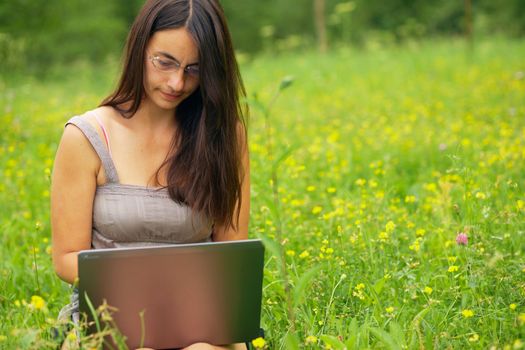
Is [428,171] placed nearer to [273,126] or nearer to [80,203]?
[273,126]

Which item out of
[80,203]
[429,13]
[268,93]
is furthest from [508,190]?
[429,13]

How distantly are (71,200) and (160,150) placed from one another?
0.33m

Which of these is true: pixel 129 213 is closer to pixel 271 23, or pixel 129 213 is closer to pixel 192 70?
pixel 192 70

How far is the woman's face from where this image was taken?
2055 millimetres

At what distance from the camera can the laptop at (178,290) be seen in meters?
1.69

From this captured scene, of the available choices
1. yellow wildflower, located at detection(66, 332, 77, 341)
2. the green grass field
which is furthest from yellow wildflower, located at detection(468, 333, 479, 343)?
yellow wildflower, located at detection(66, 332, 77, 341)

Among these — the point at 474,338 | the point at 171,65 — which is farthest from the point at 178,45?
the point at 474,338

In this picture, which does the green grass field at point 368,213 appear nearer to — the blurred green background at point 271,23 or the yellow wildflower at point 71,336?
the yellow wildflower at point 71,336

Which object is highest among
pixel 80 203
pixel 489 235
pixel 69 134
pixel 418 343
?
pixel 69 134

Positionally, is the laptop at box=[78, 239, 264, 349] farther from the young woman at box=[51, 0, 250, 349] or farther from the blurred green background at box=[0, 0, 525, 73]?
the blurred green background at box=[0, 0, 525, 73]

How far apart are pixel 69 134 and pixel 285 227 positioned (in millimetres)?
1201

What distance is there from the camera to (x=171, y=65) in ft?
6.83

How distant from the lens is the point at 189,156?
2229 mm

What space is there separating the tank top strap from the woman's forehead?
0.96 feet
